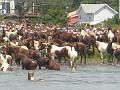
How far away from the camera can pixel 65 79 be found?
32125mm

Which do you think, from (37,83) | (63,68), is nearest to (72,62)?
(63,68)

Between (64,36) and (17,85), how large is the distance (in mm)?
15167

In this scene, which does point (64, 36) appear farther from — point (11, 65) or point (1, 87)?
point (1, 87)

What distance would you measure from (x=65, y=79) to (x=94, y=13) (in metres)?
87.4

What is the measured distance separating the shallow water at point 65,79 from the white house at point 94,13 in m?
78.0

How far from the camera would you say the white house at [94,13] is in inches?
4588

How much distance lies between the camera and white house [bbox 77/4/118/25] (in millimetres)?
116537

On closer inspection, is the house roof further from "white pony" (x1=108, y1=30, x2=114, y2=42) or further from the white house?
"white pony" (x1=108, y1=30, x2=114, y2=42)

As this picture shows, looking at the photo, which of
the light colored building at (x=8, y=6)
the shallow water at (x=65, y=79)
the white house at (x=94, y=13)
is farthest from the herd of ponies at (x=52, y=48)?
the white house at (x=94, y=13)

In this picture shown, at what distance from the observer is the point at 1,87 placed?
28.7m

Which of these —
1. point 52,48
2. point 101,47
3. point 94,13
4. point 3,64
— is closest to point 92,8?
point 94,13

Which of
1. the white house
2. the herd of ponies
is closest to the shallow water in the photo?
the herd of ponies

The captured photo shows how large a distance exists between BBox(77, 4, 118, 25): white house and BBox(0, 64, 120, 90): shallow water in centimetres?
7805

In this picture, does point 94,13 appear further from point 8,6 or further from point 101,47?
point 101,47
